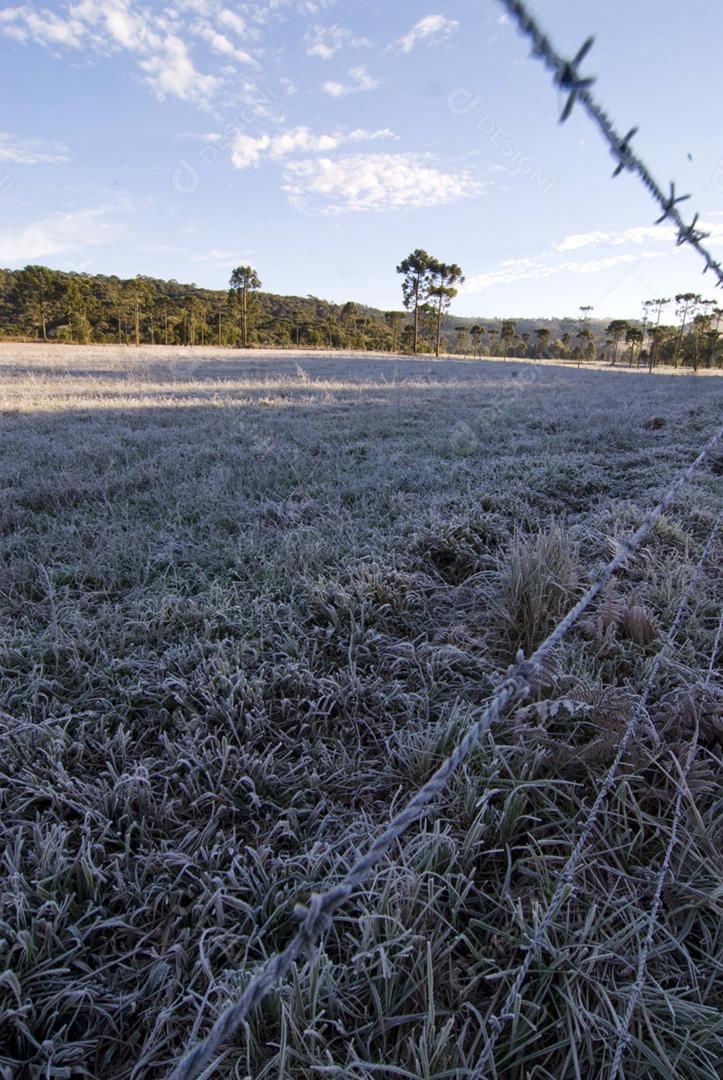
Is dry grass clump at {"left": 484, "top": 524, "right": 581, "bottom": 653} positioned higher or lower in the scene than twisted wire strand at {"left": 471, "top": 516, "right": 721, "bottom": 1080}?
higher

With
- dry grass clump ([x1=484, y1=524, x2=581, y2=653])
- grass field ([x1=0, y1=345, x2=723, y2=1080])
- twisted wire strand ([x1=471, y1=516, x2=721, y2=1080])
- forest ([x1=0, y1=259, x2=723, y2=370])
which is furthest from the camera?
forest ([x1=0, y1=259, x2=723, y2=370])

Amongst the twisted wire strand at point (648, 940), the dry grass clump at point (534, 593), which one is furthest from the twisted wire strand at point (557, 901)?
the dry grass clump at point (534, 593)

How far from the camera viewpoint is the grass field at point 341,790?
1.07 metres

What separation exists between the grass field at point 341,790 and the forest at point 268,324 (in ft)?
155

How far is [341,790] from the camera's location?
5.56 feet

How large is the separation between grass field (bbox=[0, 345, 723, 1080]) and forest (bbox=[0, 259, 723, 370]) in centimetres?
4735

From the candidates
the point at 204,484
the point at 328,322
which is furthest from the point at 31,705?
the point at 328,322

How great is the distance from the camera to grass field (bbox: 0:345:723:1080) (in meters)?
1.07

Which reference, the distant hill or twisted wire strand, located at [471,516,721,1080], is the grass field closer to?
twisted wire strand, located at [471,516,721,1080]

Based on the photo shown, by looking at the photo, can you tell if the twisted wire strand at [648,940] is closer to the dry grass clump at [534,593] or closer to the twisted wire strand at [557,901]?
the twisted wire strand at [557,901]

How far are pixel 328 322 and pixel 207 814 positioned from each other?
269ft

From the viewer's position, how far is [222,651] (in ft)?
7.15

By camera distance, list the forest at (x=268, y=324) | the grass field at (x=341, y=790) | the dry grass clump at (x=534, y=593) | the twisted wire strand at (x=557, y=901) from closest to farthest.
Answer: the twisted wire strand at (x=557, y=901), the grass field at (x=341, y=790), the dry grass clump at (x=534, y=593), the forest at (x=268, y=324)

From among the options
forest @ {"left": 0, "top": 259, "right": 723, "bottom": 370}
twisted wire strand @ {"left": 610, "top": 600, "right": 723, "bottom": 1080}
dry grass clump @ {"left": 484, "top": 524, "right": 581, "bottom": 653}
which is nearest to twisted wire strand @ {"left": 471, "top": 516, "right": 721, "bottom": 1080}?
twisted wire strand @ {"left": 610, "top": 600, "right": 723, "bottom": 1080}
